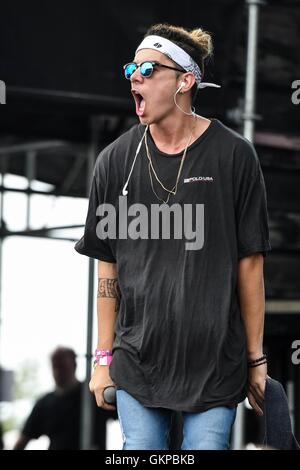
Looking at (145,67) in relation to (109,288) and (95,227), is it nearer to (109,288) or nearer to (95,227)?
(95,227)

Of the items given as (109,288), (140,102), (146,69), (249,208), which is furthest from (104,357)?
(146,69)

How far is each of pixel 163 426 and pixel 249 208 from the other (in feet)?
2.43

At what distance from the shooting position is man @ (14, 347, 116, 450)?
315 inches

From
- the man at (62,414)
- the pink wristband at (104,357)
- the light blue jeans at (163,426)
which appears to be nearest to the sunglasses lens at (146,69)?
the pink wristband at (104,357)

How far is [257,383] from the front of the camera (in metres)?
4.00

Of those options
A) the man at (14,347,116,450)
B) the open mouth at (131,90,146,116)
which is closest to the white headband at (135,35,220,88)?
the open mouth at (131,90,146,116)

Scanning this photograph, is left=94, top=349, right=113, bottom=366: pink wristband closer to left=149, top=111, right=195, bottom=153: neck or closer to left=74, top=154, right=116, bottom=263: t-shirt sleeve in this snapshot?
left=74, top=154, right=116, bottom=263: t-shirt sleeve

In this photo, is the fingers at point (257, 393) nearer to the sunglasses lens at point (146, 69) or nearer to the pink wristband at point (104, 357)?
the pink wristband at point (104, 357)

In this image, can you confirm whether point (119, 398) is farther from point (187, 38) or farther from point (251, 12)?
point (251, 12)

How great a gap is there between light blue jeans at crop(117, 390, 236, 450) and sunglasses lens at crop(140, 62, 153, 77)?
3.32 ft

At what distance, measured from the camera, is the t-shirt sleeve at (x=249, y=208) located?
3.94 m

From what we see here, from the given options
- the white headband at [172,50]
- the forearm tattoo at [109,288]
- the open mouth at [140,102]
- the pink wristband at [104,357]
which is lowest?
the pink wristband at [104,357]

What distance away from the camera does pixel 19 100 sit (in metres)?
7.60
